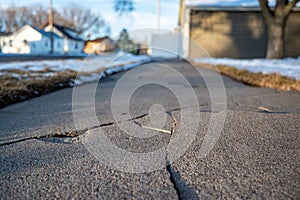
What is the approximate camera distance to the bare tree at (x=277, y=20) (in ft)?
36.5

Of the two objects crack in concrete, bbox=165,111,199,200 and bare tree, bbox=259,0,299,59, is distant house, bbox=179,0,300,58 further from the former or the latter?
crack in concrete, bbox=165,111,199,200

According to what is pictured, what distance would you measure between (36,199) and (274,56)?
13414 mm

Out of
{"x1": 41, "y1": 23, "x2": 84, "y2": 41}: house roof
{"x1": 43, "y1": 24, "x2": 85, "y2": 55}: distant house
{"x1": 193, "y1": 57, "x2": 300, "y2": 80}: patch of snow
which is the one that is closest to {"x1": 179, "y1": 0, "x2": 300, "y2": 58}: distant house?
{"x1": 193, "y1": 57, "x2": 300, "y2": 80}: patch of snow

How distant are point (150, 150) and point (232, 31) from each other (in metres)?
16.5

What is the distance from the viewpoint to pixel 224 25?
16.5 m

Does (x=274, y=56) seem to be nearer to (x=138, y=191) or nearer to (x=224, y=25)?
(x=224, y=25)

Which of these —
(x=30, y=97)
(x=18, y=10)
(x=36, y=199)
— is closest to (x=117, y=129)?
(x=36, y=199)

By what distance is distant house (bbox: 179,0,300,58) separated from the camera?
52.8ft

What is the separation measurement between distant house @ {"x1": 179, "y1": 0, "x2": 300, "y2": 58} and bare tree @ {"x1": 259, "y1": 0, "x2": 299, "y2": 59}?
14.5ft

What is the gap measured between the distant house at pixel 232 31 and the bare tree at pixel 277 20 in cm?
442

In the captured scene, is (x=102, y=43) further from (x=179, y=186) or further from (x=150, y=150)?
(x=179, y=186)

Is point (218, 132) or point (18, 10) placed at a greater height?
point (18, 10)

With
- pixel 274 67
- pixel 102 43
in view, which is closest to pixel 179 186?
pixel 102 43

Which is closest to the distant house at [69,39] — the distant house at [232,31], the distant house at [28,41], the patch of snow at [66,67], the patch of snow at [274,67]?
the distant house at [28,41]
